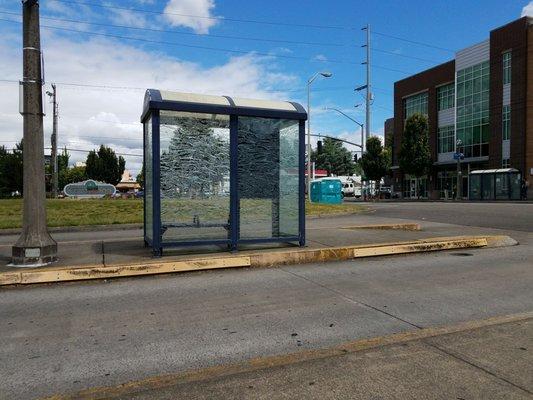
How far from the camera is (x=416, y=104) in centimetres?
5728

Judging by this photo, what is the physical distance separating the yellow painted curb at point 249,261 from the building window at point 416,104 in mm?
47544

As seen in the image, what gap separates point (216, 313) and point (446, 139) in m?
50.6

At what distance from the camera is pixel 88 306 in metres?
5.91

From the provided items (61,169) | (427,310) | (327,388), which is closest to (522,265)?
(427,310)

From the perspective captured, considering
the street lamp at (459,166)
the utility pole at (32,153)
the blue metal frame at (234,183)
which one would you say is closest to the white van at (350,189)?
the street lamp at (459,166)

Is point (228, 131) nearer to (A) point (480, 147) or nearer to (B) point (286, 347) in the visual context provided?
(B) point (286, 347)

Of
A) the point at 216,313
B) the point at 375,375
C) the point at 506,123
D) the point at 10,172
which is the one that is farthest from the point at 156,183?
the point at 10,172

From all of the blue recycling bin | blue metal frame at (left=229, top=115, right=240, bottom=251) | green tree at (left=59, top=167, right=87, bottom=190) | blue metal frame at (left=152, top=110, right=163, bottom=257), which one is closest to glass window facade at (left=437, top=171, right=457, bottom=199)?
the blue recycling bin

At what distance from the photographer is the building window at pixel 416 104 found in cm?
5550

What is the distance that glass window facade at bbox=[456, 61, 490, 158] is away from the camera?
4575cm

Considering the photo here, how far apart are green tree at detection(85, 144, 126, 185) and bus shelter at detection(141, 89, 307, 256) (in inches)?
3071

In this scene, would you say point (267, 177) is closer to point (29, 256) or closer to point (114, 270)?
point (114, 270)

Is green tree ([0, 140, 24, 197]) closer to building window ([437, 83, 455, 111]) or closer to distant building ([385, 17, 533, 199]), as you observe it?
distant building ([385, 17, 533, 199])

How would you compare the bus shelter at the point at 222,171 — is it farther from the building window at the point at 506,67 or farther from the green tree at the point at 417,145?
the green tree at the point at 417,145
